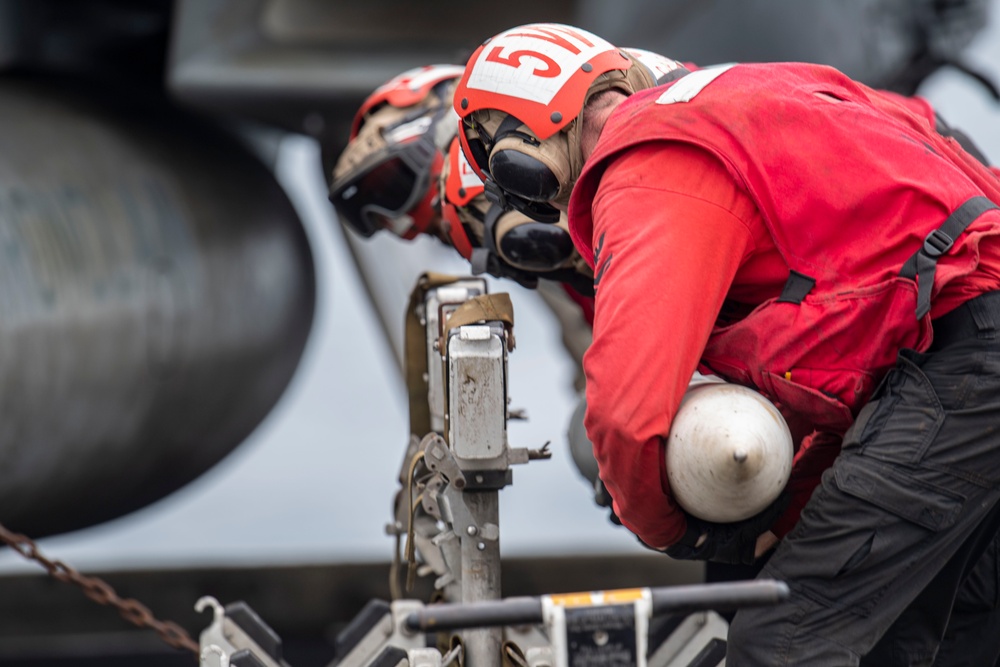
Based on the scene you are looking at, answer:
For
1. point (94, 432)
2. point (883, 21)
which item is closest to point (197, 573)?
point (94, 432)

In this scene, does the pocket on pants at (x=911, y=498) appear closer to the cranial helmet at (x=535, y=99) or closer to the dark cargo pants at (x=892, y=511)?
the dark cargo pants at (x=892, y=511)

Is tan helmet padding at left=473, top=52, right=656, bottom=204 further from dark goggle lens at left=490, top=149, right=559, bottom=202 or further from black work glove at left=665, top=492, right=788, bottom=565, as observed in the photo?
black work glove at left=665, top=492, right=788, bottom=565

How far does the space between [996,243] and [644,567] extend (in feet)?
16.5

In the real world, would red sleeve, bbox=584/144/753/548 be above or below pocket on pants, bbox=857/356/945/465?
above

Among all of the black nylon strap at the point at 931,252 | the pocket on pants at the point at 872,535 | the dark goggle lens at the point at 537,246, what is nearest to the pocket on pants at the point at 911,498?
the pocket on pants at the point at 872,535

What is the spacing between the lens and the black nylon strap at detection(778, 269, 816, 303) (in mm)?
2428

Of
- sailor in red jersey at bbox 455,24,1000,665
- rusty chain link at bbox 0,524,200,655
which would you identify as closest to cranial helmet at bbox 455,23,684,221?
sailor in red jersey at bbox 455,24,1000,665

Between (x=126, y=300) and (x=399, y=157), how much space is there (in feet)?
5.22

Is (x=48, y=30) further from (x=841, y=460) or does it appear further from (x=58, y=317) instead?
(x=841, y=460)

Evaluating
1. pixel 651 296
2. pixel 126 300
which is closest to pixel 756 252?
pixel 651 296

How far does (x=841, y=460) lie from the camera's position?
2.46 meters

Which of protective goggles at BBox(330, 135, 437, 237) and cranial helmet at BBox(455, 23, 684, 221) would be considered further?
protective goggles at BBox(330, 135, 437, 237)

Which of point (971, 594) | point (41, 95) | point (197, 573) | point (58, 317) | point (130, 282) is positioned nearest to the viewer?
point (971, 594)

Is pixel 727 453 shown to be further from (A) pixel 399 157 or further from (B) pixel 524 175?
(A) pixel 399 157
